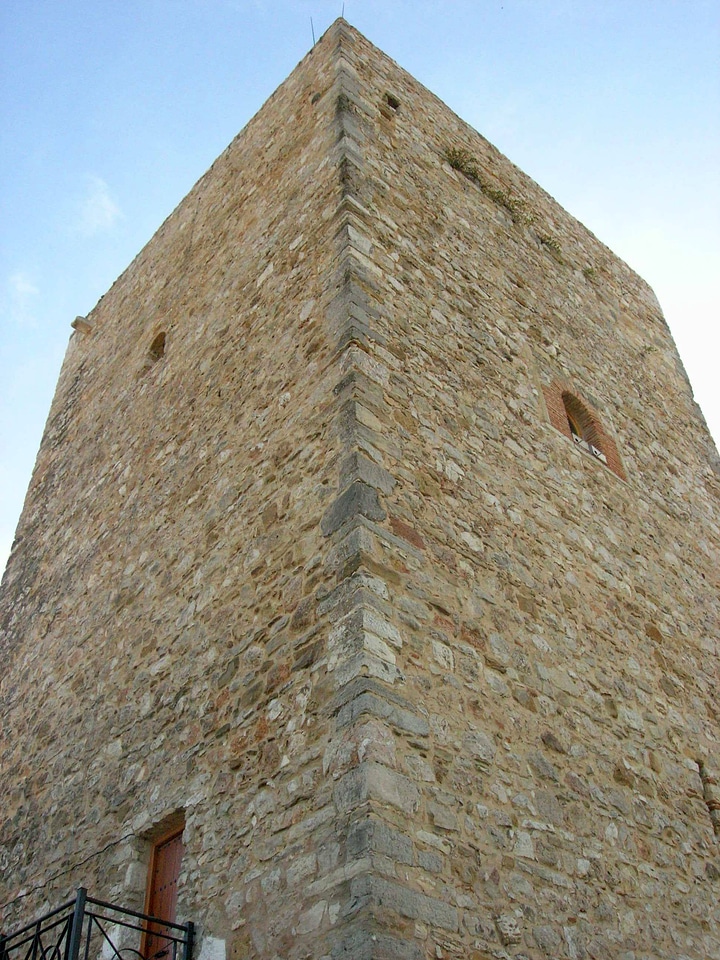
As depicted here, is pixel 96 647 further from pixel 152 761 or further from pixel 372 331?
pixel 372 331

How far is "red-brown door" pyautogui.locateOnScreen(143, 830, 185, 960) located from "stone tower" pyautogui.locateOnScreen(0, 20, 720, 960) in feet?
0.25

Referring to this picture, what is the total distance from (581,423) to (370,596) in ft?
12.6

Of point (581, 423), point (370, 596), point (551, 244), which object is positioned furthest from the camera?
point (551, 244)

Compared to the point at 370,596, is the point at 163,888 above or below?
below

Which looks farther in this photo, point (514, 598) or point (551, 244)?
point (551, 244)

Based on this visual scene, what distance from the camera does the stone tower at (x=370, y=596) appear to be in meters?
3.91

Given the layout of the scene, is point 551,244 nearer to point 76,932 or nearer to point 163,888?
point 163,888

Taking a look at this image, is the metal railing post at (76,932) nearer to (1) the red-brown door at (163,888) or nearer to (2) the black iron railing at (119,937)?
(2) the black iron railing at (119,937)

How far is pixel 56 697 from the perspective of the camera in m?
6.38

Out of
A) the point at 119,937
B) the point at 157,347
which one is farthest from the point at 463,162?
the point at 119,937

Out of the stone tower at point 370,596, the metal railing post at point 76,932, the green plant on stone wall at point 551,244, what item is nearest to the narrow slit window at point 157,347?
the stone tower at point 370,596

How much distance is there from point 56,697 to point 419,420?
3332 mm

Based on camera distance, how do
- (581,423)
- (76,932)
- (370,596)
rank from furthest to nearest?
1. (581,423)
2. (370,596)
3. (76,932)

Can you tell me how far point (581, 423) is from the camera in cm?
745
